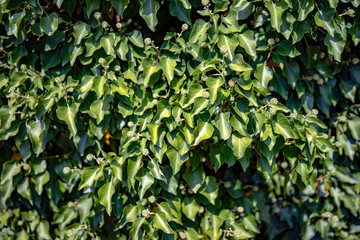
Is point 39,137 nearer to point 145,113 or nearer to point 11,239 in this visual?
point 145,113

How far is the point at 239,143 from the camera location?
1.78 metres

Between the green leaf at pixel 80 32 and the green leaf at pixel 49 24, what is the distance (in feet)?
0.36

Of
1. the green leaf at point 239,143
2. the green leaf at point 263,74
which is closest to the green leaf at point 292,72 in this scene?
the green leaf at point 263,74

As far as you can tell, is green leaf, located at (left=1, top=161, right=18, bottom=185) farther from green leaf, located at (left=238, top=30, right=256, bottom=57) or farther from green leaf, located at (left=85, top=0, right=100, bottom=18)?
green leaf, located at (left=238, top=30, right=256, bottom=57)

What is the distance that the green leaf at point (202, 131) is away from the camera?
173 cm

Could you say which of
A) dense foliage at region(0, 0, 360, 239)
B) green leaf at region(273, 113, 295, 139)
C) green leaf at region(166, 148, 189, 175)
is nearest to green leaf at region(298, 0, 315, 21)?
dense foliage at region(0, 0, 360, 239)

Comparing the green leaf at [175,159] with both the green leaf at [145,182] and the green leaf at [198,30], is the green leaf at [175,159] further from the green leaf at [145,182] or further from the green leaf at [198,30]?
the green leaf at [198,30]

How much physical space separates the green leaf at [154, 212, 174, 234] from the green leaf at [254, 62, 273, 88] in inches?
37.6

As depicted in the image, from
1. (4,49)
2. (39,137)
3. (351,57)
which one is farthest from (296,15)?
(4,49)

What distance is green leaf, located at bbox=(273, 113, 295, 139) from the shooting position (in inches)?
70.1

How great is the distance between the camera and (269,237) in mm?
2621

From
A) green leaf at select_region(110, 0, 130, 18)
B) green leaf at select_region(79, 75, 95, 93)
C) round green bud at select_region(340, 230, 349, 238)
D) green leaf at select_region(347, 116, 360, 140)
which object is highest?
green leaf at select_region(110, 0, 130, 18)

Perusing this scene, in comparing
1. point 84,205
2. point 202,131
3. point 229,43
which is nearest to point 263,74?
point 229,43

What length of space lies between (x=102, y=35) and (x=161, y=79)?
1.40ft
